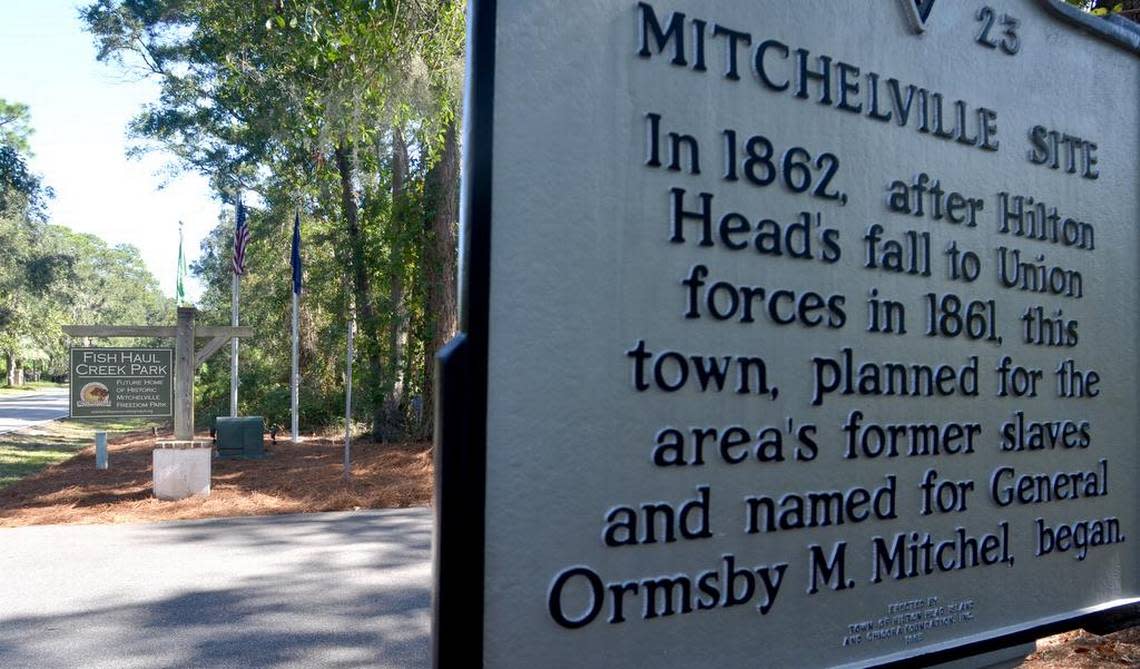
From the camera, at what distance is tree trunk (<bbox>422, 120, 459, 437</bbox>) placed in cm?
1709

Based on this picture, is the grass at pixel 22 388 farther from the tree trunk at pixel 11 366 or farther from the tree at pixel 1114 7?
the tree at pixel 1114 7

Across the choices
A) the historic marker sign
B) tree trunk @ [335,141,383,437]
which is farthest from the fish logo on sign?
tree trunk @ [335,141,383,437]

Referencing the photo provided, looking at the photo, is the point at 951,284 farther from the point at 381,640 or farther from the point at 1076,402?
the point at 381,640

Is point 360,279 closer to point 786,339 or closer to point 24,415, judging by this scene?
point 786,339

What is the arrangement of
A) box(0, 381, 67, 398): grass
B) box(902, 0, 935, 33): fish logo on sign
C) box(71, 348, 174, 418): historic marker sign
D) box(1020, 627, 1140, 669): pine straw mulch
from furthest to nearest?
box(0, 381, 67, 398): grass, box(71, 348, 174, 418): historic marker sign, box(1020, 627, 1140, 669): pine straw mulch, box(902, 0, 935, 33): fish logo on sign

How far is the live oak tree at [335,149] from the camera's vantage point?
1151 cm

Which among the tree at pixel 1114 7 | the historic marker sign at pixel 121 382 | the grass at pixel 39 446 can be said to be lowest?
the grass at pixel 39 446

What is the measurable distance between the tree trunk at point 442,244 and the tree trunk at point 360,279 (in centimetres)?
192

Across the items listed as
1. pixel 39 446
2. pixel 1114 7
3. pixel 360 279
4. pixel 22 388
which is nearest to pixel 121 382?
pixel 360 279

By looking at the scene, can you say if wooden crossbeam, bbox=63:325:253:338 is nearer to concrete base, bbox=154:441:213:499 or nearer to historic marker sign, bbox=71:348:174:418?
historic marker sign, bbox=71:348:174:418

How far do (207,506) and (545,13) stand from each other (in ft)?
36.6

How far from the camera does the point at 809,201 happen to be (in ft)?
8.20

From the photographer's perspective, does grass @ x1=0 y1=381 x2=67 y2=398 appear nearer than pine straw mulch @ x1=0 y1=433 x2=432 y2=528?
No

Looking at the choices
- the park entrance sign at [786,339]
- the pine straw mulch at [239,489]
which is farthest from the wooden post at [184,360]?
the park entrance sign at [786,339]
